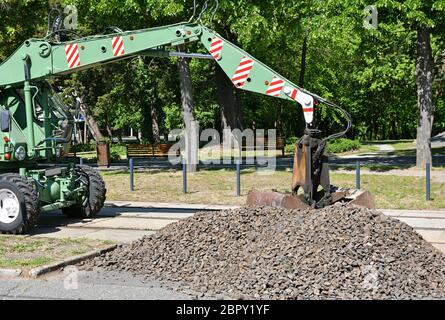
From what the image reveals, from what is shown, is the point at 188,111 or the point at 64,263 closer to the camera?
the point at 64,263

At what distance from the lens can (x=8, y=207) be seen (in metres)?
11.5

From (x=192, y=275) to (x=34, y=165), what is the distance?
5.85 meters

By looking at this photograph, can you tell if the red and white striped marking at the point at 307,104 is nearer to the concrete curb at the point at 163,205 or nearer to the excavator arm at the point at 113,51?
the excavator arm at the point at 113,51

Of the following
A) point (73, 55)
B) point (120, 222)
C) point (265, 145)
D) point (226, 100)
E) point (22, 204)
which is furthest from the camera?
point (226, 100)

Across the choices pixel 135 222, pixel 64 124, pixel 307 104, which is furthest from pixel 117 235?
pixel 307 104

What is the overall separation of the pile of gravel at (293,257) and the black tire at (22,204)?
250cm

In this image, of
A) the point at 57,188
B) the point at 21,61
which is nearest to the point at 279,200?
the point at 57,188

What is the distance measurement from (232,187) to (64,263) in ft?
35.1

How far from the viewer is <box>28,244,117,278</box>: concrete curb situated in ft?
27.3

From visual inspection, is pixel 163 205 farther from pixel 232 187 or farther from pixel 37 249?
pixel 37 249

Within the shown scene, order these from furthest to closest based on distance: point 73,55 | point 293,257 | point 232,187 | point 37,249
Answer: point 232,187, point 73,55, point 37,249, point 293,257

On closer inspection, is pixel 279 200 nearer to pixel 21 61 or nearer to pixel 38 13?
pixel 21 61

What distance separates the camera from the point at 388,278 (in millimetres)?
7387

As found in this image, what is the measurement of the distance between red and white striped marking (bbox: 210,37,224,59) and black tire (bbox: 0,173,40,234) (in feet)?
13.7
